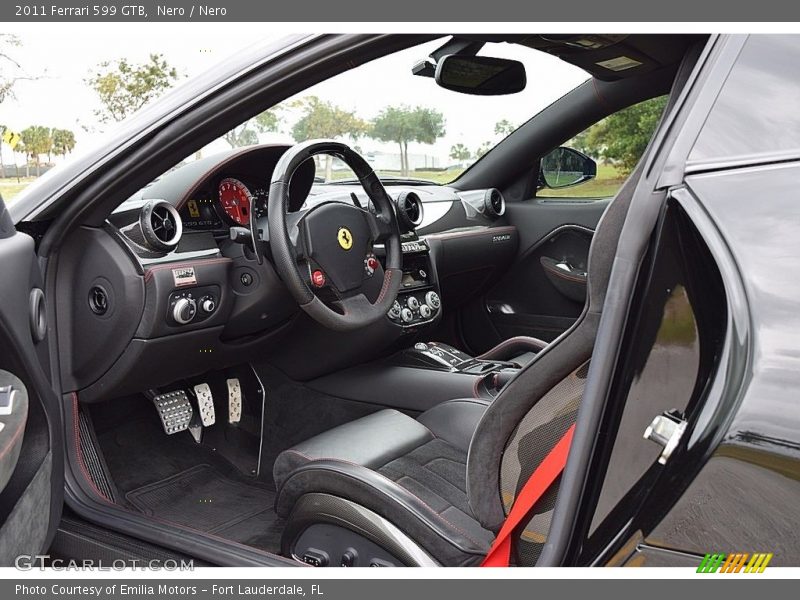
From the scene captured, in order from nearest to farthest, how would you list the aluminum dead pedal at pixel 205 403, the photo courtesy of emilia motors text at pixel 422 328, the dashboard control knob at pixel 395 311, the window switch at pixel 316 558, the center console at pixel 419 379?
1. the photo courtesy of emilia motors text at pixel 422 328
2. the window switch at pixel 316 558
3. the center console at pixel 419 379
4. the aluminum dead pedal at pixel 205 403
5. the dashboard control knob at pixel 395 311

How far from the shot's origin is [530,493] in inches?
51.5

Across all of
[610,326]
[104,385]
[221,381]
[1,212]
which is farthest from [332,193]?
[610,326]

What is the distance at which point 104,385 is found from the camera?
2.26 meters

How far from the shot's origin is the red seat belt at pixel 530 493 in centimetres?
126

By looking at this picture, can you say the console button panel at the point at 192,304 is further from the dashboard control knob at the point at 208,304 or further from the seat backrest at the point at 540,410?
the seat backrest at the point at 540,410

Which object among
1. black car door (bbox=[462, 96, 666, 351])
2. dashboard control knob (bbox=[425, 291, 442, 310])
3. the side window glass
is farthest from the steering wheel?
black car door (bbox=[462, 96, 666, 351])

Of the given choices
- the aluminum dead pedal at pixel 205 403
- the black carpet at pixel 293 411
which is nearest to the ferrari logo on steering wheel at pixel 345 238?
the black carpet at pixel 293 411

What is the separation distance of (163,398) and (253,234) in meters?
0.74

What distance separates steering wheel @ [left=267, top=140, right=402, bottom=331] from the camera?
2.21m

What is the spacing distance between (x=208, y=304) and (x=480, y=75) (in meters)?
1.18

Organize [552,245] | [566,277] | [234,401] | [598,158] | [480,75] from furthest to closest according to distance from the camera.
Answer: [552,245] → [566,277] → [598,158] → [234,401] → [480,75]

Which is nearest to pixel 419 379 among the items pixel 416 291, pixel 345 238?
pixel 416 291

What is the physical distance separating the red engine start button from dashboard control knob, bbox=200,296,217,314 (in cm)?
34

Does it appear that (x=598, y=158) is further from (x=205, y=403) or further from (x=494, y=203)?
(x=205, y=403)
